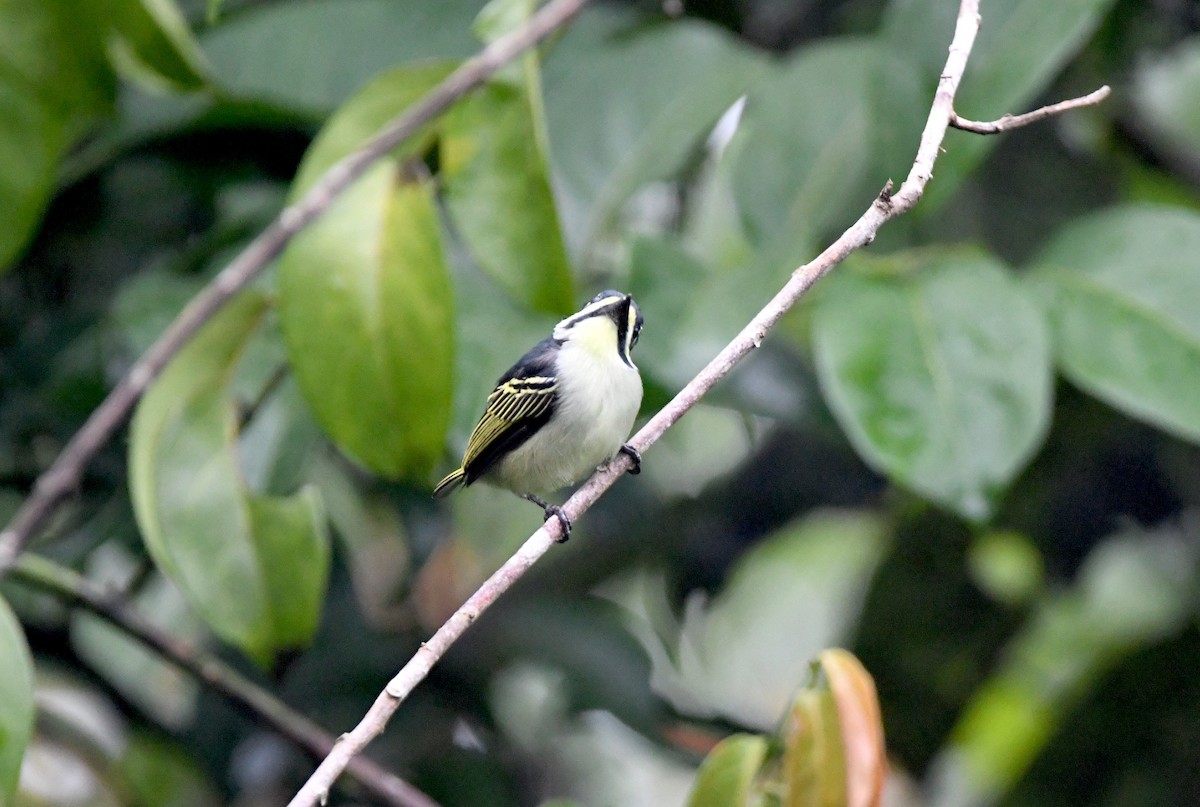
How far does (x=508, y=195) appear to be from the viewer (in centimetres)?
197

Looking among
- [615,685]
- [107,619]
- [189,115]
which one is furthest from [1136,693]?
[189,115]

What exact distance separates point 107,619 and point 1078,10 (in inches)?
74.8

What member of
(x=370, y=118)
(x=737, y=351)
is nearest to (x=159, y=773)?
(x=370, y=118)

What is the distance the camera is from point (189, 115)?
2715 millimetres

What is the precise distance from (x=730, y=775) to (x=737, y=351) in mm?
566

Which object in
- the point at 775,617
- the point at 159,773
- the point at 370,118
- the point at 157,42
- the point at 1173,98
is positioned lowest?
the point at 775,617

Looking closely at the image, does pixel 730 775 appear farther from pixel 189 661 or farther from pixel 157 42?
pixel 157 42

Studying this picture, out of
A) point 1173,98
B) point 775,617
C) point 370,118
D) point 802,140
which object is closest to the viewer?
point 370,118

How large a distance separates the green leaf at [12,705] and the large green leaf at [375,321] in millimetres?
522

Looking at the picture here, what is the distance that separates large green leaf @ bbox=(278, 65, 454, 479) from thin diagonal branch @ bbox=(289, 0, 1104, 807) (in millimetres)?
352

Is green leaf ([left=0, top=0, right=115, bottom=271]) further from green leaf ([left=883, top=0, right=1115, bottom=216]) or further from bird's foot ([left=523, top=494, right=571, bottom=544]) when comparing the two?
green leaf ([left=883, top=0, right=1115, bottom=216])

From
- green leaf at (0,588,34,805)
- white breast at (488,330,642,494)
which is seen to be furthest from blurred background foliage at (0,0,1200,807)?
white breast at (488,330,642,494)

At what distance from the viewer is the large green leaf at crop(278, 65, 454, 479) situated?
6.05ft

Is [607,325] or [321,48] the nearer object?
[607,325]
